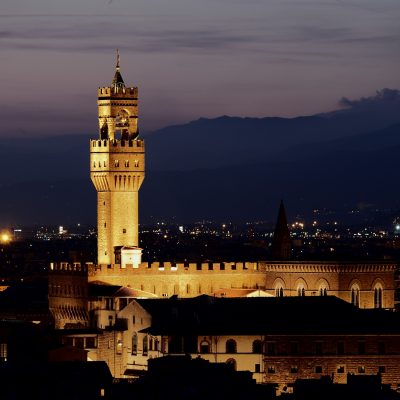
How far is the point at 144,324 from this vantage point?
92.9 m

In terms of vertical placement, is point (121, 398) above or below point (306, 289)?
below

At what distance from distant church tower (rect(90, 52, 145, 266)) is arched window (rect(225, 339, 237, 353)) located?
15.8 m

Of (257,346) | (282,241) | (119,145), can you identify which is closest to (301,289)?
(282,241)

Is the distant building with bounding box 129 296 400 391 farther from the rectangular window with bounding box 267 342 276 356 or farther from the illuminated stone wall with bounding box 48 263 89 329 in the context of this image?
the illuminated stone wall with bounding box 48 263 89 329

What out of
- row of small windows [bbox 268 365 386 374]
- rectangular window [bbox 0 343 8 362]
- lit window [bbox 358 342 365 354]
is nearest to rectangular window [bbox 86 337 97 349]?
rectangular window [bbox 0 343 8 362]

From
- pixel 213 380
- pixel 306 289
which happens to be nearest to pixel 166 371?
pixel 213 380

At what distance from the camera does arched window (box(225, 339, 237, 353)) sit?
89.6 m

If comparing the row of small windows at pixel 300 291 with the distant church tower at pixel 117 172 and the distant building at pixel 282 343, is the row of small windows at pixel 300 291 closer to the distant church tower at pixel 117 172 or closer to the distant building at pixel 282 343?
the distant church tower at pixel 117 172

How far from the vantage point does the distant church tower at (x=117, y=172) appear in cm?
10650

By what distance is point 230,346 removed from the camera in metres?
89.7

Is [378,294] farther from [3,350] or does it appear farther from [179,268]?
[3,350]

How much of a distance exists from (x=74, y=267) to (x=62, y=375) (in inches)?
1137

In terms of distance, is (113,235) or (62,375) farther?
(113,235)

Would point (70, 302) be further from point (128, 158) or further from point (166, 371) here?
point (166, 371)
